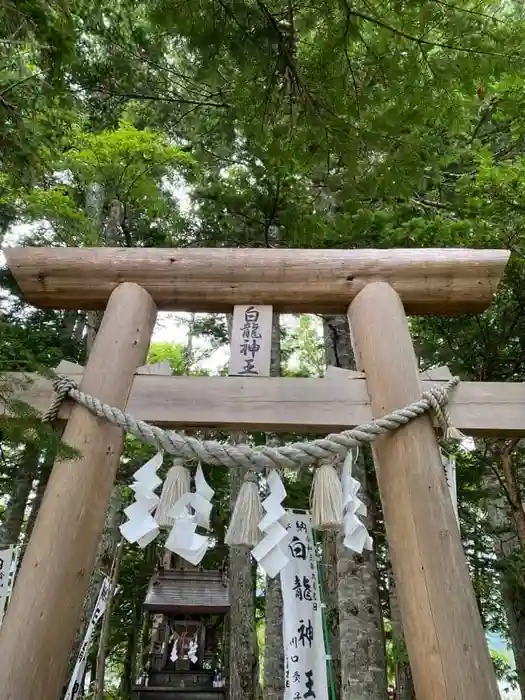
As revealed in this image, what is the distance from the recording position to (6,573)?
4078mm

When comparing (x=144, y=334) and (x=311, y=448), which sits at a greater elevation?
(x=144, y=334)

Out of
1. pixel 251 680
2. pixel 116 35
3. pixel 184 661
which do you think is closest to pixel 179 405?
pixel 251 680

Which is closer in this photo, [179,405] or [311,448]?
[311,448]

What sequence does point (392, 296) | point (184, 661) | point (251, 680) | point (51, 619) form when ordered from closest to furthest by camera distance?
1. point (51, 619)
2. point (392, 296)
3. point (251, 680)
4. point (184, 661)

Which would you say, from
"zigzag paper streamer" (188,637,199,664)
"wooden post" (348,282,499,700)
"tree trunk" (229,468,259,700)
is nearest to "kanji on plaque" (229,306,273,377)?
"wooden post" (348,282,499,700)

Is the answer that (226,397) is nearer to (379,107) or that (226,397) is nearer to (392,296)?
(392,296)

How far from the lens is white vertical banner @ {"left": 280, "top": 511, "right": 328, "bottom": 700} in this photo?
3.55 m

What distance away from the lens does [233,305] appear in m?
2.62

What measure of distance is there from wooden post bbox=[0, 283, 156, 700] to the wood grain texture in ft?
0.99

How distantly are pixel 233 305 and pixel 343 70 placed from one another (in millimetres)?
1485

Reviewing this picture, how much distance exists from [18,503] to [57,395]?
4.89 metres

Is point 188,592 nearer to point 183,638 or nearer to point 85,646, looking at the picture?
point 183,638

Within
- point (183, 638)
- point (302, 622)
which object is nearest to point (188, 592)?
point (183, 638)

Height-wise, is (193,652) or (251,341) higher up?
(251,341)
